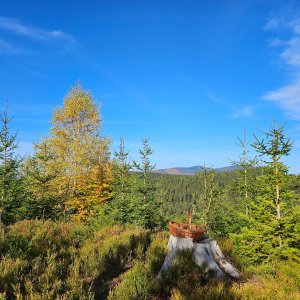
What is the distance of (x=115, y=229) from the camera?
13219mm

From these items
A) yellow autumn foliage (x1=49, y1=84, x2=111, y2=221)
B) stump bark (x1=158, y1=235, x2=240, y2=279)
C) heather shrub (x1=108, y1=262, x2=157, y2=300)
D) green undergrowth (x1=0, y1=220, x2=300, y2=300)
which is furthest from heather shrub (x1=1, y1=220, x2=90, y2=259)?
yellow autumn foliage (x1=49, y1=84, x2=111, y2=221)

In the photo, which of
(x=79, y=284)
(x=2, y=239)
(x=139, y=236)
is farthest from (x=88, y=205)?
(x=79, y=284)

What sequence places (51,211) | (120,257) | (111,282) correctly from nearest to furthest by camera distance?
(111,282) → (120,257) → (51,211)

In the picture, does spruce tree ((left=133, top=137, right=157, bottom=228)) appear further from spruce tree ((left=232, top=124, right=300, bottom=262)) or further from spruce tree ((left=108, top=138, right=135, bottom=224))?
spruce tree ((left=232, top=124, right=300, bottom=262))

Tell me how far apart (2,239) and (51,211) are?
938 centimetres

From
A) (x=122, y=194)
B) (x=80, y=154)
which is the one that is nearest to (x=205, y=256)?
(x=122, y=194)

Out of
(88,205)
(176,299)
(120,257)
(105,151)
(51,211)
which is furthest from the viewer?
(105,151)

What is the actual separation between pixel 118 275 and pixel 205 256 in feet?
8.24

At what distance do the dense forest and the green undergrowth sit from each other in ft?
0.09

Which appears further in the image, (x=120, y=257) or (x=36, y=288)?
(x=120, y=257)

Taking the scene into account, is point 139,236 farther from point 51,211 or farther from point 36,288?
point 51,211

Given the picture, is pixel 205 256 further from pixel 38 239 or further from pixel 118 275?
pixel 38 239

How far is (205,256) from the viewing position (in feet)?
24.2

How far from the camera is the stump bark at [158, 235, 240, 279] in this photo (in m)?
7.17
